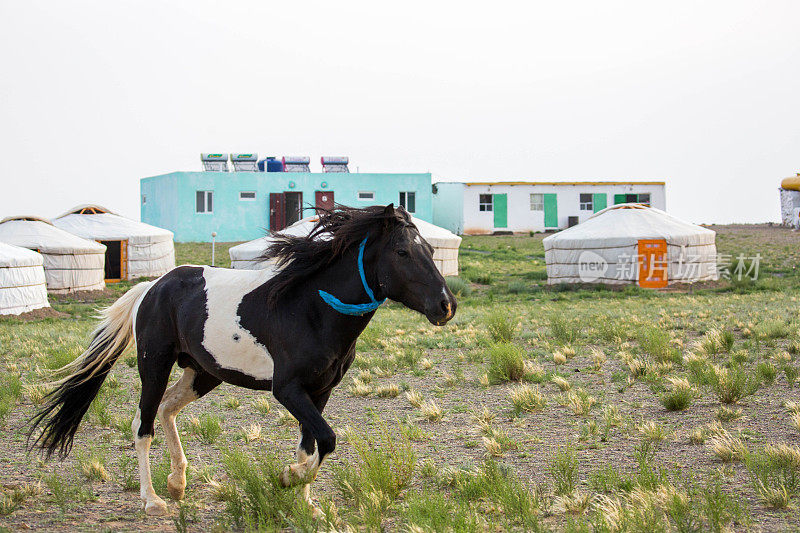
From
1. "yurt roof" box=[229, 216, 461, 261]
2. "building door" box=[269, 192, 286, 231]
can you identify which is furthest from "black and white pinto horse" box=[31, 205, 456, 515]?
"building door" box=[269, 192, 286, 231]

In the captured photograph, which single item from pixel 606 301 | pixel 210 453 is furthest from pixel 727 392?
pixel 606 301

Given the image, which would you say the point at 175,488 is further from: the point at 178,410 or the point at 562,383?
the point at 562,383

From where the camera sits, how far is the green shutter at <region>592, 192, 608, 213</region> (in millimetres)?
39969

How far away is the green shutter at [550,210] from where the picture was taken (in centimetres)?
A: 3962

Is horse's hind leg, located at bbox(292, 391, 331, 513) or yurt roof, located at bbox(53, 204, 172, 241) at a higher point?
yurt roof, located at bbox(53, 204, 172, 241)

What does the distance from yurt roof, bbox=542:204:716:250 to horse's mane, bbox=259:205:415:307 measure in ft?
63.3

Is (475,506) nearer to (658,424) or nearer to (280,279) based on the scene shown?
(280,279)

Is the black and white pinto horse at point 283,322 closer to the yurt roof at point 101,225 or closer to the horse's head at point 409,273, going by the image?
the horse's head at point 409,273

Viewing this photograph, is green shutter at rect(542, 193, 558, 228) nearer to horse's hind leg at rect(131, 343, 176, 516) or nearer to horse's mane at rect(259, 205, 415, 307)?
horse's mane at rect(259, 205, 415, 307)

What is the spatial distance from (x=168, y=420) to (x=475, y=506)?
2.02 metres

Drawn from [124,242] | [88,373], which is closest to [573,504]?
[88,373]

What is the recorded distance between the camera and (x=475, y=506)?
4.00m

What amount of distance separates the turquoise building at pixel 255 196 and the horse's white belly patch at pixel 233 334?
31.0 m

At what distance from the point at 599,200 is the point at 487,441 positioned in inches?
1431
